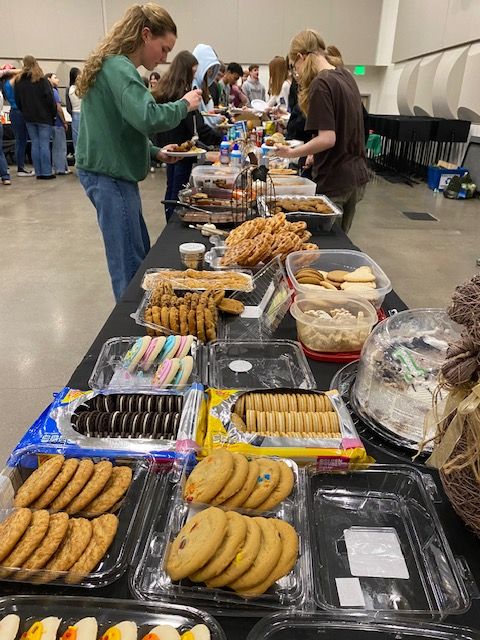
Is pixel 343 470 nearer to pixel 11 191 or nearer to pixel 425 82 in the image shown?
pixel 11 191

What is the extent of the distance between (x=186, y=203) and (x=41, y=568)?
2.17 meters

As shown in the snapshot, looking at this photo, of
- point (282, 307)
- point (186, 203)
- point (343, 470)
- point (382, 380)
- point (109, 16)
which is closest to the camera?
point (343, 470)

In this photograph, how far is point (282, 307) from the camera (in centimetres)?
144

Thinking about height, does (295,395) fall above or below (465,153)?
above

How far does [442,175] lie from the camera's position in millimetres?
7426

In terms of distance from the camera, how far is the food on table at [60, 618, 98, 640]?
62cm

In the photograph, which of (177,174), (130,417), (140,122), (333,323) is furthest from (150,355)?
(177,174)

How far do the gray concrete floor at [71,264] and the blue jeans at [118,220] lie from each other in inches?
26.1

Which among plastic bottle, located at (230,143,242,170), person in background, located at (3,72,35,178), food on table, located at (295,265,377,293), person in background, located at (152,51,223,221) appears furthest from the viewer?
person in background, located at (3,72,35,178)

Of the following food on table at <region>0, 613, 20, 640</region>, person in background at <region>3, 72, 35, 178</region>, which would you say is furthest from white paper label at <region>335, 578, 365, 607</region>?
person in background at <region>3, 72, 35, 178</region>

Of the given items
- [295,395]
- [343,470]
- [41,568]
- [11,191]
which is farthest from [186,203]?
[11,191]

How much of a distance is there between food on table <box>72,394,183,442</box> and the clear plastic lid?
0.17 m

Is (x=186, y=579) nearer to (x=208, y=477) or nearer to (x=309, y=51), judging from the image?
(x=208, y=477)

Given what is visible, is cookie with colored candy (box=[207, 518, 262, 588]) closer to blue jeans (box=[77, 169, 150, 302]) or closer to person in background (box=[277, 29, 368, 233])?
blue jeans (box=[77, 169, 150, 302])
